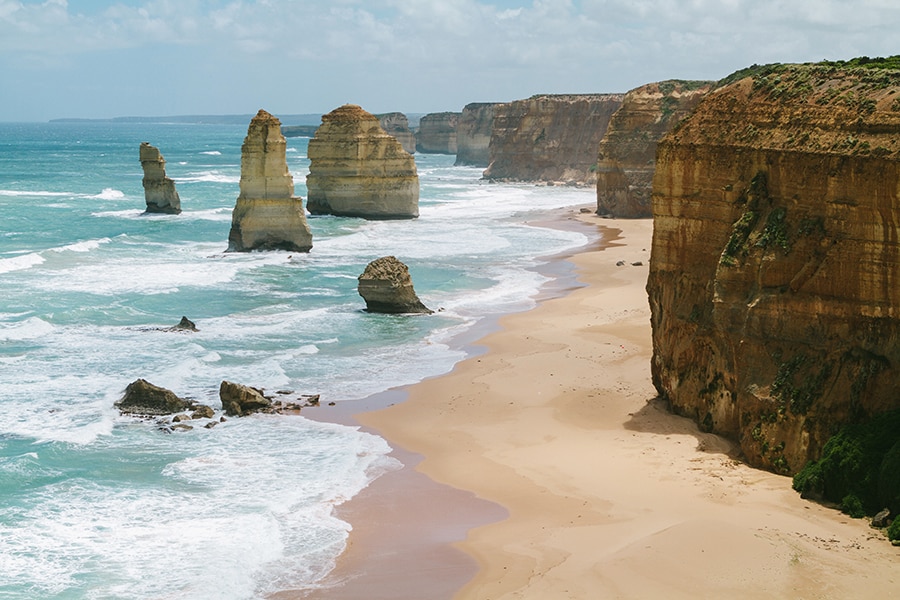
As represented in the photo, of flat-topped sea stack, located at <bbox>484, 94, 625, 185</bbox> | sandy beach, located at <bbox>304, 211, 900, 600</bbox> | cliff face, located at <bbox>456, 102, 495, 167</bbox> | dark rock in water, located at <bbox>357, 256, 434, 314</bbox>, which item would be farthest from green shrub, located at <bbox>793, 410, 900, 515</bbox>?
cliff face, located at <bbox>456, 102, 495, 167</bbox>

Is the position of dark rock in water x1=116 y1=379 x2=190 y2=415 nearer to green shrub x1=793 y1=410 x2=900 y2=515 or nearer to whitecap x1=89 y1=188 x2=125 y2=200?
green shrub x1=793 y1=410 x2=900 y2=515

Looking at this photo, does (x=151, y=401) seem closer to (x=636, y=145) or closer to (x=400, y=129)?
(x=636, y=145)

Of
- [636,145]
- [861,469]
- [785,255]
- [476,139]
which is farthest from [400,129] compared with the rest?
[861,469]

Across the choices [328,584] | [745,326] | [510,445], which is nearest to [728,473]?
[745,326]

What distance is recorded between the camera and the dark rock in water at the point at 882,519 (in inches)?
512

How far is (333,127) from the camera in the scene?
57.8 meters

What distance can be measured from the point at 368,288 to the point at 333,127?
28.6 m

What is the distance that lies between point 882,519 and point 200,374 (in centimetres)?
1517

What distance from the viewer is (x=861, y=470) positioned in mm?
13648

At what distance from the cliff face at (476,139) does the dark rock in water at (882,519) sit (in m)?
118

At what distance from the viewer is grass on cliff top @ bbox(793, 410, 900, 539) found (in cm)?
1324

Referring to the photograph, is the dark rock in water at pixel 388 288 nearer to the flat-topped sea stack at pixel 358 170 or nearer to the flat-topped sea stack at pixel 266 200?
the flat-topped sea stack at pixel 266 200

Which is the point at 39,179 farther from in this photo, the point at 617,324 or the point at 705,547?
the point at 705,547

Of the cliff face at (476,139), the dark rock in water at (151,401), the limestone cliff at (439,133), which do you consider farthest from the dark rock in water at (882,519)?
the limestone cliff at (439,133)
